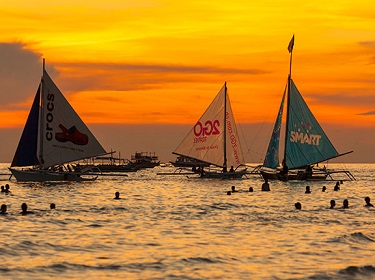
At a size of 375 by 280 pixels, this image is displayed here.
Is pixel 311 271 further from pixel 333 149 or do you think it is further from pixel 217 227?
pixel 333 149

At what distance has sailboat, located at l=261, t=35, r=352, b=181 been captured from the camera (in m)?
109

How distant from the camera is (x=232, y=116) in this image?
120 meters

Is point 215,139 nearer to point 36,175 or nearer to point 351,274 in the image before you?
point 36,175

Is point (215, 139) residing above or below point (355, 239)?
above

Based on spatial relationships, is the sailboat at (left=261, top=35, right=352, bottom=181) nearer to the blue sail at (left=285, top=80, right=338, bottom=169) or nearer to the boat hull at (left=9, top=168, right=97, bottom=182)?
the blue sail at (left=285, top=80, right=338, bottom=169)

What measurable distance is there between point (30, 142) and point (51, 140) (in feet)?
12.0

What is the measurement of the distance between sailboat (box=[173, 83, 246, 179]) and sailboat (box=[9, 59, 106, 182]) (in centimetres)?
2021

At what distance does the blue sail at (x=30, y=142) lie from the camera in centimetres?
9500

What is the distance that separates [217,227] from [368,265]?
1688 centimetres

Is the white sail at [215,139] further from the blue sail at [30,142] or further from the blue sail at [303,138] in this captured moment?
the blue sail at [30,142]

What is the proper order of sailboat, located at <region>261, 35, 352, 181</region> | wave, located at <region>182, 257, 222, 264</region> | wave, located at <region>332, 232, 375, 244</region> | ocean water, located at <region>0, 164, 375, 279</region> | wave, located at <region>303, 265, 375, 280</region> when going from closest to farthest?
1. wave, located at <region>303, 265, 375, 280</region>
2. ocean water, located at <region>0, 164, 375, 279</region>
3. wave, located at <region>182, 257, 222, 264</region>
4. wave, located at <region>332, 232, 375, 244</region>
5. sailboat, located at <region>261, 35, 352, 181</region>

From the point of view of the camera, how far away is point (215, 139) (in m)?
118

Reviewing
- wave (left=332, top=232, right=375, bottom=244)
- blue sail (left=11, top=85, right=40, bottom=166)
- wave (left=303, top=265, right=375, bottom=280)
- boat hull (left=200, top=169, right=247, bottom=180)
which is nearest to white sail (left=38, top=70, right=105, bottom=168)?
blue sail (left=11, top=85, right=40, bottom=166)

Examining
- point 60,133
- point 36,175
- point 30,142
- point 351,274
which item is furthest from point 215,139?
point 351,274
